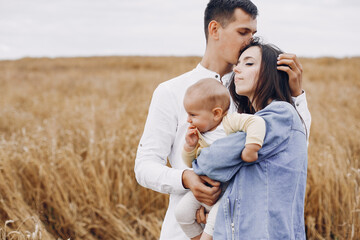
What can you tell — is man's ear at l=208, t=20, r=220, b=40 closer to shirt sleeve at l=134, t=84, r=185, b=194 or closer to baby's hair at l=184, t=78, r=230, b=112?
shirt sleeve at l=134, t=84, r=185, b=194

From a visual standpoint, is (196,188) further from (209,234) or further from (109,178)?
(109,178)

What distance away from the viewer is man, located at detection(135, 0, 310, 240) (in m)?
1.62

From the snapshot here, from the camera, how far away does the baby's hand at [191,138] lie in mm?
1447

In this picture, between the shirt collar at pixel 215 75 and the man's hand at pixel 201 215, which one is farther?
the shirt collar at pixel 215 75

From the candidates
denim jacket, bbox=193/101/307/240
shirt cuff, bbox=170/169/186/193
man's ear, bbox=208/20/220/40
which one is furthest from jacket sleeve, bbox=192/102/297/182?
man's ear, bbox=208/20/220/40

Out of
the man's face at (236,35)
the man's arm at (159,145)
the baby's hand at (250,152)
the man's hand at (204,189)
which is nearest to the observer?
the baby's hand at (250,152)

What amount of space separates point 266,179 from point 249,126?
23cm

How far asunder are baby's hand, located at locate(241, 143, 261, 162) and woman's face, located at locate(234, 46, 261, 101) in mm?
377

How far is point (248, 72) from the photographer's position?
157cm

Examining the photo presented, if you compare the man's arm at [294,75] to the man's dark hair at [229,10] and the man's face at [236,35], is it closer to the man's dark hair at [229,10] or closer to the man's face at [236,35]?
the man's face at [236,35]

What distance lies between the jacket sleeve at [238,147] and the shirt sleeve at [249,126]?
0.12 ft

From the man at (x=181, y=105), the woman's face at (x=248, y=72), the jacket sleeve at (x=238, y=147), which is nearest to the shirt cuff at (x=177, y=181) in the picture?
the man at (x=181, y=105)

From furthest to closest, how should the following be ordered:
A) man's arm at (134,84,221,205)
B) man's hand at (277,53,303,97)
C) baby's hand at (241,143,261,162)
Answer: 1. man's arm at (134,84,221,205)
2. man's hand at (277,53,303,97)
3. baby's hand at (241,143,261,162)

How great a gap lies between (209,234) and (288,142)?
530mm
